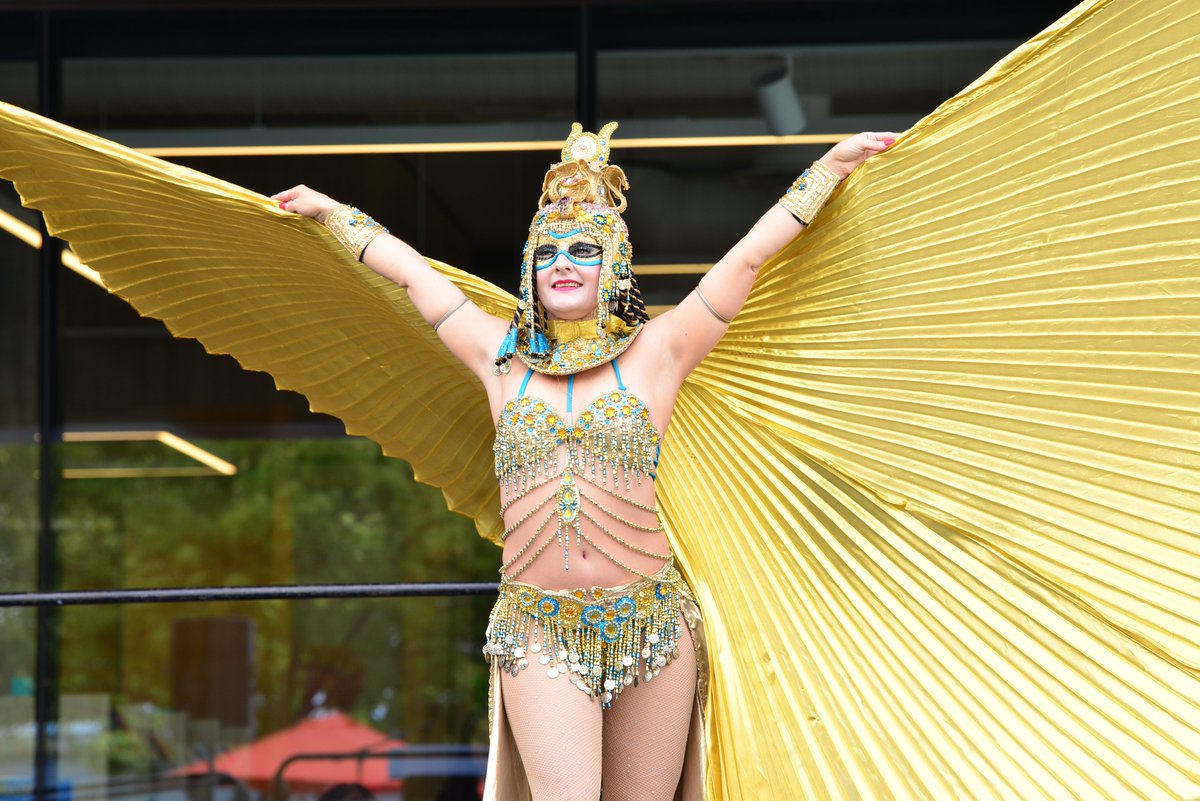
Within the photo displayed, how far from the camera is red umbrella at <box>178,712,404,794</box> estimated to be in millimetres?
5625

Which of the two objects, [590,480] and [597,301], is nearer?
[590,480]

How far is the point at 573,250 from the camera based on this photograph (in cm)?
263

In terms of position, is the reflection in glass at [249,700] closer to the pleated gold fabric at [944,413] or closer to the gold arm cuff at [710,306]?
the pleated gold fabric at [944,413]

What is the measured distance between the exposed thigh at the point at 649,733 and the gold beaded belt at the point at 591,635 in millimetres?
40

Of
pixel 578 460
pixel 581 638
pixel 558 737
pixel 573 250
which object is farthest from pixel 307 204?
pixel 558 737

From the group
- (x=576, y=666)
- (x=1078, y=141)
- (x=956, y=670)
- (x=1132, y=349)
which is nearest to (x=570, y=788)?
(x=576, y=666)

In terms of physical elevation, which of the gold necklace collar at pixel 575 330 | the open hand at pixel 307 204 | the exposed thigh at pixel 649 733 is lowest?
the exposed thigh at pixel 649 733

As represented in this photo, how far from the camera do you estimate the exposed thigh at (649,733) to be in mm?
2607

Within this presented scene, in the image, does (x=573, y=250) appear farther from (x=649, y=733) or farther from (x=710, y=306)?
(x=649, y=733)

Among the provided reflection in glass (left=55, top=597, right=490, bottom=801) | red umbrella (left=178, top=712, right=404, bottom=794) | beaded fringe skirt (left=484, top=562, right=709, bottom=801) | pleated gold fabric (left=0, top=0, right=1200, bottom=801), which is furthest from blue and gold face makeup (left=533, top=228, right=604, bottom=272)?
red umbrella (left=178, top=712, right=404, bottom=794)

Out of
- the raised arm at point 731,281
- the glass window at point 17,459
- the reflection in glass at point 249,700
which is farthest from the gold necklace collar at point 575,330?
the glass window at point 17,459

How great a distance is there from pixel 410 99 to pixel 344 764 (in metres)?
2.69

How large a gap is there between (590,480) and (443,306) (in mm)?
488

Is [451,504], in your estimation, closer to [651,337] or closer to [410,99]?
[651,337]
